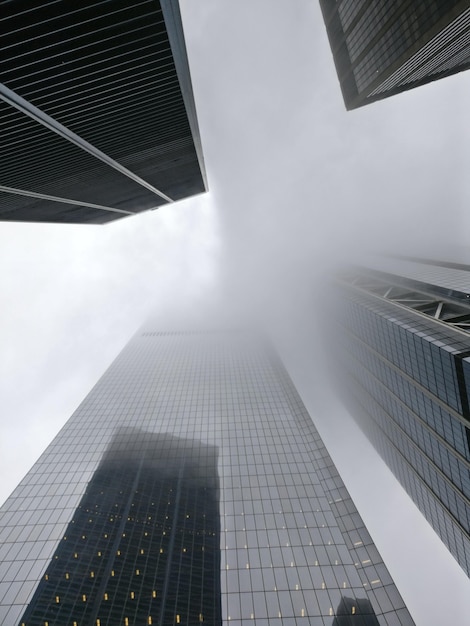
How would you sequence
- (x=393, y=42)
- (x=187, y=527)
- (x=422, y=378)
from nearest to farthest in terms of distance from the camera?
(x=393, y=42)
(x=187, y=527)
(x=422, y=378)

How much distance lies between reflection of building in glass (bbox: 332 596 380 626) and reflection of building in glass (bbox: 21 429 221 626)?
16.1m

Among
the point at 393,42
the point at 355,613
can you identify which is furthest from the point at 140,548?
the point at 393,42

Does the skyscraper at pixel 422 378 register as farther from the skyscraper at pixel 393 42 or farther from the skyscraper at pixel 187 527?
the skyscraper at pixel 393 42

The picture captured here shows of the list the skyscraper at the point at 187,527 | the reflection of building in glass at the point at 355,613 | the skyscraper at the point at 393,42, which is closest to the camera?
the reflection of building in glass at the point at 355,613

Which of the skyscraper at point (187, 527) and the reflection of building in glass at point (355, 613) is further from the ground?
the skyscraper at point (187, 527)

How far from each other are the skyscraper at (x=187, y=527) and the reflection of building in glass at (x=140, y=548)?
0.18 metres

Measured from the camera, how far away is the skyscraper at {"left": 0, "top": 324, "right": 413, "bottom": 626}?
46062mm

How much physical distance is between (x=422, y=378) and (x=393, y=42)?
190 ft

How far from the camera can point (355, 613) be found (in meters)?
44.2

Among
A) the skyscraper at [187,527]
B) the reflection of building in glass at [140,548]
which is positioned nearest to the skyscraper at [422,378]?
the skyscraper at [187,527]

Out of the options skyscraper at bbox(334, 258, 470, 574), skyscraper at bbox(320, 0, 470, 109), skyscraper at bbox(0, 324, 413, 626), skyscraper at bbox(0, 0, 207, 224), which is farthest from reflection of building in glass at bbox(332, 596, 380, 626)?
skyscraper at bbox(320, 0, 470, 109)

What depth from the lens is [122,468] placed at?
72.8 metres

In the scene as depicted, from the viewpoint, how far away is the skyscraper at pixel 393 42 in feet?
145

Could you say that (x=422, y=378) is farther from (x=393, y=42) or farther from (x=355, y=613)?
(x=393, y=42)
